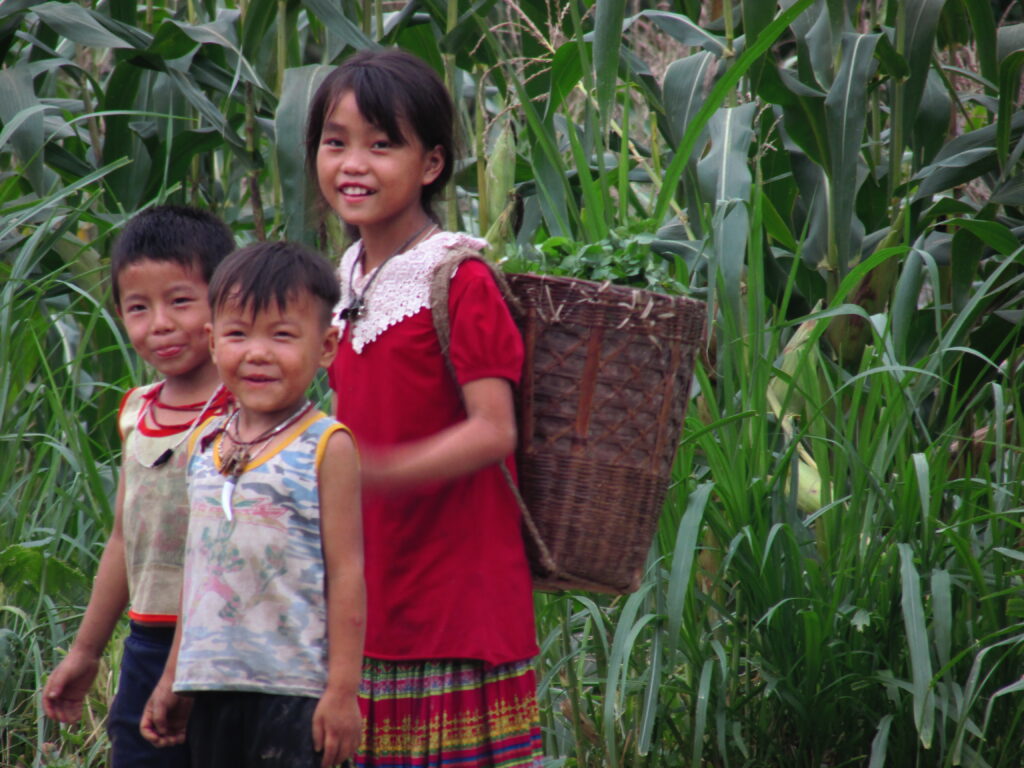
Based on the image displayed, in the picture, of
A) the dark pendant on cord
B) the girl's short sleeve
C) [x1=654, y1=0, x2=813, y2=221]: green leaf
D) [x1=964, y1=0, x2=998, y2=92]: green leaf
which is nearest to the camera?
the girl's short sleeve

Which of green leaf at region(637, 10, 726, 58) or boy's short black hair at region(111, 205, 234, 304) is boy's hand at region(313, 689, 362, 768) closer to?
boy's short black hair at region(111, 205, 234, 304)

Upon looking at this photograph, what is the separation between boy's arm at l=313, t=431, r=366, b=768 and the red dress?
10 centimetres

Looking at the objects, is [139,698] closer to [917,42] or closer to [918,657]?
[918,657]

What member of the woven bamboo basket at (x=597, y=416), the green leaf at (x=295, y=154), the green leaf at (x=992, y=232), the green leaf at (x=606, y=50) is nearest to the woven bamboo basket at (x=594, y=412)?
the woven bamboo basket at (x=597, y=416)

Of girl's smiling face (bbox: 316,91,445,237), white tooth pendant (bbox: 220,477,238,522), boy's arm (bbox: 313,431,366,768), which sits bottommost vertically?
boy's arm (bbox: 313,431,366,768)

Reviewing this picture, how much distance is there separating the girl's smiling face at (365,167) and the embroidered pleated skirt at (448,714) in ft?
2.10

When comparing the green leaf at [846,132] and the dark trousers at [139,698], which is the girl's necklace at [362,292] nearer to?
the dark trousers at [139,698]

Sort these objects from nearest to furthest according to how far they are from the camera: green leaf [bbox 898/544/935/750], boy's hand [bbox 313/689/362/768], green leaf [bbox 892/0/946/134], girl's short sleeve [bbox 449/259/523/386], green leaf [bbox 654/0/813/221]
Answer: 1. boy's hand [bbox 313/689/362/768]
2. girl's short sleeve [bbox 449/259/523/386]
3. green leaf [bbox 898/544/935/750]
4. green leaf [bbox 654/0/813/221]
5. green leaf [bbox 892/0/946/134]

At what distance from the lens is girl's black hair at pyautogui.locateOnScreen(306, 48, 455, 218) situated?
1.83 meters

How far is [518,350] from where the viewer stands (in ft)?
5.79

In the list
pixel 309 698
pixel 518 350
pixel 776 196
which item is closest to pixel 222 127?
pixel 776 196

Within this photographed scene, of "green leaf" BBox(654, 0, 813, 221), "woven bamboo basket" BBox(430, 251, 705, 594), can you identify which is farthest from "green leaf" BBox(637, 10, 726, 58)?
"woven bamboo basket" BBox(430, 251, 705, 594)

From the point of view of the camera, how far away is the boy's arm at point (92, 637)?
196 centimetres

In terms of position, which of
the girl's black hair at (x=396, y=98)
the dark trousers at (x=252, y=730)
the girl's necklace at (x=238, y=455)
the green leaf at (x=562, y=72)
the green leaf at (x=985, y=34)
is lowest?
the dark trousers at (x=252, y=730)
